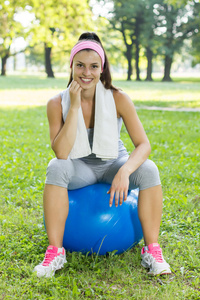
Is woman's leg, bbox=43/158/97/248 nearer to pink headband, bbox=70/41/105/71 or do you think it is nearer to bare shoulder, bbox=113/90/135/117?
bare shoulder, bbox=113/90/135/117

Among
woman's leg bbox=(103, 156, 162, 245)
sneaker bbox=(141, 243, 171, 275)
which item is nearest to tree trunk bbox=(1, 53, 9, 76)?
woman's leg bbox=(103, 156, 162, 245)

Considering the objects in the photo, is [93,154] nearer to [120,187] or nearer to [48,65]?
[120,187]

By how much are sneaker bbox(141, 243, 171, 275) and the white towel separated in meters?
0.78

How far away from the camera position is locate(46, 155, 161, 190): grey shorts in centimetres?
301

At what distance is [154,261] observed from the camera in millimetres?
3018

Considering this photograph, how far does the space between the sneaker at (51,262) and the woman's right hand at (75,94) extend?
43.6 inches

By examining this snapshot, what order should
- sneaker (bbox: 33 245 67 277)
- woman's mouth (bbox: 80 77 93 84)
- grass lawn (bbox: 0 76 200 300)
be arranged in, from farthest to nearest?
woman's mouth (bbox: 80 77 93 84), sneaker (bbox: 33 245 67 277), grass lawn (bbox: 0 76 200 300)

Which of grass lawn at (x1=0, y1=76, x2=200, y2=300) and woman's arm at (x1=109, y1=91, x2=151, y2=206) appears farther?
woman's arm at (x1=109, y1=91, x2=151, y2=206)

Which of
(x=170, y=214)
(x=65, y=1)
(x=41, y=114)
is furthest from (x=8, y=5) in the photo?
(x=170, y=214)

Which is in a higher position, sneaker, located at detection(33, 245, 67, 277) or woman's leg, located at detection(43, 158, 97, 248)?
woman's leg, located at detection(43, 158, 97, 248)

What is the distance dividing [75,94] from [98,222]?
994 millimetres

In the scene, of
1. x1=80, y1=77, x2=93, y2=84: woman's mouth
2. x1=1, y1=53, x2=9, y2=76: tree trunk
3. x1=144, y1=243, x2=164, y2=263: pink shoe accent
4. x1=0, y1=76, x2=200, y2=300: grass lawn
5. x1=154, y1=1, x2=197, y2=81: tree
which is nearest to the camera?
x1=0, y1=76, x2=200, y2=300: grass lawn

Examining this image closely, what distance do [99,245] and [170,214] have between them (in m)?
1.30

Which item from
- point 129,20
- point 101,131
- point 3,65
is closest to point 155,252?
point 101,131
